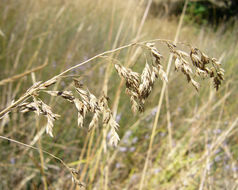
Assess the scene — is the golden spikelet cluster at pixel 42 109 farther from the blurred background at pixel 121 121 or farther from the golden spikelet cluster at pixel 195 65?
the blurred background at pixel 121 121

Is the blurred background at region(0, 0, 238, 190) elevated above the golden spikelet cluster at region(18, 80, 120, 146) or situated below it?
below

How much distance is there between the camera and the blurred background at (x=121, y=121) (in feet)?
3.00

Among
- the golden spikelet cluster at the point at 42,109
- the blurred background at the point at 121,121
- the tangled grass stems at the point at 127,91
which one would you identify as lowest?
the blurred background at the point at 121,121

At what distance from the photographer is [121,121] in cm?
158

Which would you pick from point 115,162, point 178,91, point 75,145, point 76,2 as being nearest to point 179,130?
point 178,91

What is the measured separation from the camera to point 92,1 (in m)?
2.84

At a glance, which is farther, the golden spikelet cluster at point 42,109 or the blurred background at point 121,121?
the blurred background at point 121,121

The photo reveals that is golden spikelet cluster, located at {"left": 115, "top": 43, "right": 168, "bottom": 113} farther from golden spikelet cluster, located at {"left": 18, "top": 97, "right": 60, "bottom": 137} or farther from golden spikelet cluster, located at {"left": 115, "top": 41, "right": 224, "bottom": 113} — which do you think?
golden spikelet cluster, located at {"left": 18, "top": 97, "right": 60, "bottom": 137}

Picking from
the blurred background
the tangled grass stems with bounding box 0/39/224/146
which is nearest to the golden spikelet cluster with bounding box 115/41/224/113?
the tangled grass stems with bounding box 0/39/224/146

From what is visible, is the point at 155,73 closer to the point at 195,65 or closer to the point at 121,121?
the point at 195,65

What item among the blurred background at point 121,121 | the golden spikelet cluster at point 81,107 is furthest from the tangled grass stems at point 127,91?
the blurred background at point 121,121

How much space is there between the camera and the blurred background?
915 mm

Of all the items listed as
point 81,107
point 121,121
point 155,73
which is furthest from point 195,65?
point 121,121

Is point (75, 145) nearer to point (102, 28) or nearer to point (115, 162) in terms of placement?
point (115, 162)
